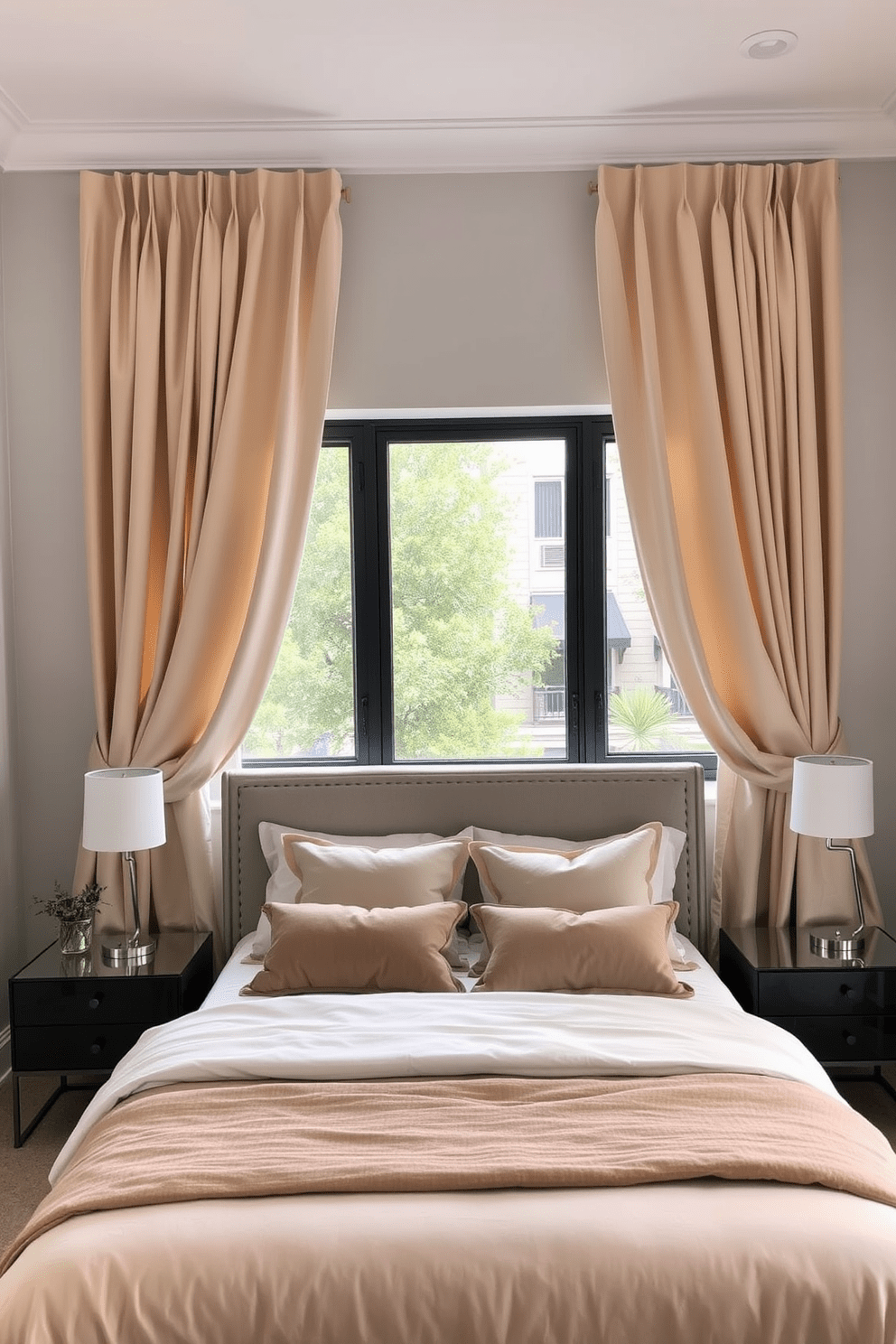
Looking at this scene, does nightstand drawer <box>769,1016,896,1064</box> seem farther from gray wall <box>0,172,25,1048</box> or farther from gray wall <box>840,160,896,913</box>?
gray wall <box>0,172,25,1048</box>

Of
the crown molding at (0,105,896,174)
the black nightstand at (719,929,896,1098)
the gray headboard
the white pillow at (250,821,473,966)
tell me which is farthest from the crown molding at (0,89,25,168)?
the black nightstand at (719,929,896,1098)

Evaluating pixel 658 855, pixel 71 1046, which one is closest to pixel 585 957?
pixel 658 855

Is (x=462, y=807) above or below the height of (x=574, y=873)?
above

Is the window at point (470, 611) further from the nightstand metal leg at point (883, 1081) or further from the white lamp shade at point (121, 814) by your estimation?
the nightstand metal leg at point (883, 1081)

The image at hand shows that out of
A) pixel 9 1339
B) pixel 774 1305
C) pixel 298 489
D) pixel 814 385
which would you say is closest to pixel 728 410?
pixel 814 385

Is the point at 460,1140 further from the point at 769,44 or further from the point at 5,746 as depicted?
the point at 769,44

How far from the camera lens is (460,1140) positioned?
2.11 metres

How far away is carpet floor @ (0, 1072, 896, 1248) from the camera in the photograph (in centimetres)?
291

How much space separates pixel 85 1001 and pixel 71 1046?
0.47 feet

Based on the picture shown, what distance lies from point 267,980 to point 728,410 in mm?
2326

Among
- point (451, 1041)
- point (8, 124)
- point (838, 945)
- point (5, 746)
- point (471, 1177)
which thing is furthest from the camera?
point (5, 746)

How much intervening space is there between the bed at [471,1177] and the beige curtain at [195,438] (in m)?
0.98

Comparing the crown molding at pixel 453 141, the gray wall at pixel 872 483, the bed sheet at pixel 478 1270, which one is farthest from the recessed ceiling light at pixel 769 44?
the bed sheet at pixel 478 1270

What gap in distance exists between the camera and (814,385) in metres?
3.62
